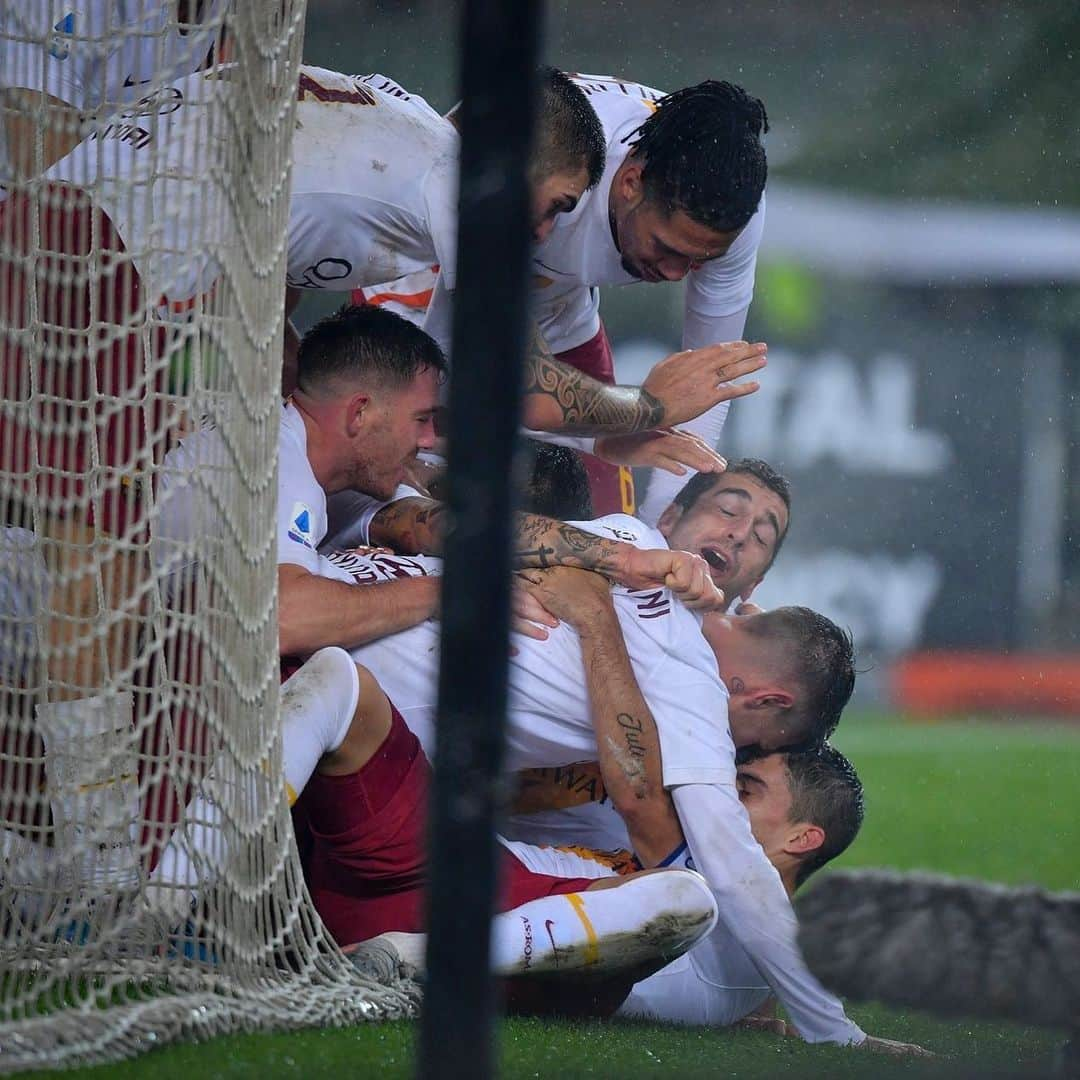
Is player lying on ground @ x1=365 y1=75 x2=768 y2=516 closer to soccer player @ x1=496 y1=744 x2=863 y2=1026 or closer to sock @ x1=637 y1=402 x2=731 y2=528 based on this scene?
sock @ x1=637 y1=402 x2=731 y2=528

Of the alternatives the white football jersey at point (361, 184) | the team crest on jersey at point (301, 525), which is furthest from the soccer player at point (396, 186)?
the team crest on jersey at point (301, 525)

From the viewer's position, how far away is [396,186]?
2344 mm

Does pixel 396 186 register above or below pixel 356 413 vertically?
above

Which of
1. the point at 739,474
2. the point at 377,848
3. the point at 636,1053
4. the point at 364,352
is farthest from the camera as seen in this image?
the point at 739,474

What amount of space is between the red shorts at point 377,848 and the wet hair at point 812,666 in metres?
0.55

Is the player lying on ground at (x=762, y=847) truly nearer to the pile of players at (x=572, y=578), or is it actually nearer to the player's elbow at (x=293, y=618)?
the pile of players at (x=572, y=578)

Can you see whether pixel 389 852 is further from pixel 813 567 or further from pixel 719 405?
pixel 813 567

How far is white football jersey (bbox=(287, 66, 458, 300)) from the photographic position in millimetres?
2314

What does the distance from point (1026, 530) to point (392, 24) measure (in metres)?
6.67

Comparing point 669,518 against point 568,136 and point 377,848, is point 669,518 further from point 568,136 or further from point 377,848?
point 377,848

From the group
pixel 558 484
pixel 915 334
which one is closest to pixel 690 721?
pixel 558 484

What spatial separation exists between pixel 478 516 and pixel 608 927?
1261 millimetres

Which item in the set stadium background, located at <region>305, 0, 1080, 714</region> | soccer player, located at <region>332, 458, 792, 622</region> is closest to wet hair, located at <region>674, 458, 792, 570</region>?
soccer player, located at <region>332, 458, 792, 622</region>

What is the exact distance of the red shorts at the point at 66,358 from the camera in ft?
5.33
